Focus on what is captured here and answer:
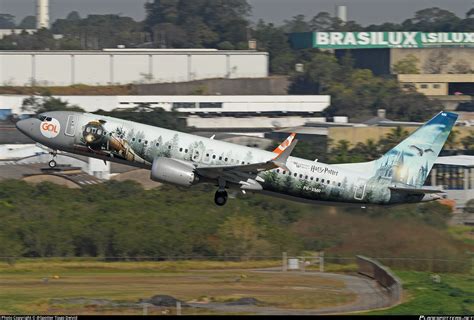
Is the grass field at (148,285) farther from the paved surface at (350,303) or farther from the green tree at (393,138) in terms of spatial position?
the green tree at (393,138)

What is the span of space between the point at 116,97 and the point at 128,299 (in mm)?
103515

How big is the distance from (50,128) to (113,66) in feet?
439

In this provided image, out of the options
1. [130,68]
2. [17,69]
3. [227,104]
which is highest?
[130,68]

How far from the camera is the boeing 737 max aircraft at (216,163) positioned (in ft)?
178

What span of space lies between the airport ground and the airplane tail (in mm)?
9249

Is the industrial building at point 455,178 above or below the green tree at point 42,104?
below

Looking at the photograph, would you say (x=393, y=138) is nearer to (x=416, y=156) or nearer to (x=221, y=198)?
(x=416, y=156)

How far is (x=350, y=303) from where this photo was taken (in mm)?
65250

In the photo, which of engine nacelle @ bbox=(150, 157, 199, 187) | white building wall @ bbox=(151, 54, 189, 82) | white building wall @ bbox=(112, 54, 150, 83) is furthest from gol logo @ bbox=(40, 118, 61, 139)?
white building wall @ bbox=(151, 54, 189, 82)

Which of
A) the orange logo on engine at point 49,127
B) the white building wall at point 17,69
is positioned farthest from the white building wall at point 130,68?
the orange logo on engine at point 49,127

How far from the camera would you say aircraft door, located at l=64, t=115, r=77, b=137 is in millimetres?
55406

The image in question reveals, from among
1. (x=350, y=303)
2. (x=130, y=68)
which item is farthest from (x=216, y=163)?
(x=130, y=68)

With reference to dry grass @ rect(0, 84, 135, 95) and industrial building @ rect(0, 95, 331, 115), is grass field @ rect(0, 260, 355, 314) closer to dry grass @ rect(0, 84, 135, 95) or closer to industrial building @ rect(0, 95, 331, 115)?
industrial building @ rect(0, 95, 331, 115)

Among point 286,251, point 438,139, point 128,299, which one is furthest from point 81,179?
point 438,139
